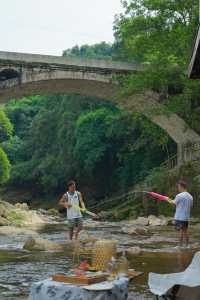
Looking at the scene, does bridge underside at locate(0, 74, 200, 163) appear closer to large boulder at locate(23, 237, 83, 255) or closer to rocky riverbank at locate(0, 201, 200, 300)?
rocky riverbank at locate(0, 201, 200, 300)

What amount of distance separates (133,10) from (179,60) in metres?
4.50

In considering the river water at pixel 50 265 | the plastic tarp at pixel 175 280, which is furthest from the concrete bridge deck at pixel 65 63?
the plastic tarp at pixel 175 280

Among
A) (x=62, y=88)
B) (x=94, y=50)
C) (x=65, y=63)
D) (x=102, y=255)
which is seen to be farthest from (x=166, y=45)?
(x=94, y=50)

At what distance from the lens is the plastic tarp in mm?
5605

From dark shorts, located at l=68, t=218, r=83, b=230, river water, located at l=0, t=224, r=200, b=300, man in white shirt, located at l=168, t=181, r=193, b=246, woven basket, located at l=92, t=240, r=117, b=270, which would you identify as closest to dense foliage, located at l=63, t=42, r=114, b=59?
man in white shirt, located at l=168, t=181, r=193, b=246

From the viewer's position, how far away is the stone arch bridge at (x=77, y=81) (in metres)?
27.8

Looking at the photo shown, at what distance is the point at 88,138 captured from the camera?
4172 centimetres

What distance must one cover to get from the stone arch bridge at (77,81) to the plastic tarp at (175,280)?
20.9 metres

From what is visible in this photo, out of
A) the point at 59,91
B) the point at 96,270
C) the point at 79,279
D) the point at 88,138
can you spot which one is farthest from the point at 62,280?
the point at 88,138

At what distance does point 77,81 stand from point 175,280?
2432 cm

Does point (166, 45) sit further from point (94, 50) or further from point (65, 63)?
point (94, 50)

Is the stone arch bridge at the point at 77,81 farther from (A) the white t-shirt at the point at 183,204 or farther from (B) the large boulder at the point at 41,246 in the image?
(B) the large boulder at the point at 41,246

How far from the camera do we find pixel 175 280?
5738mm

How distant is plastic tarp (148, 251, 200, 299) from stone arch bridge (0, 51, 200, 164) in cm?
2093
